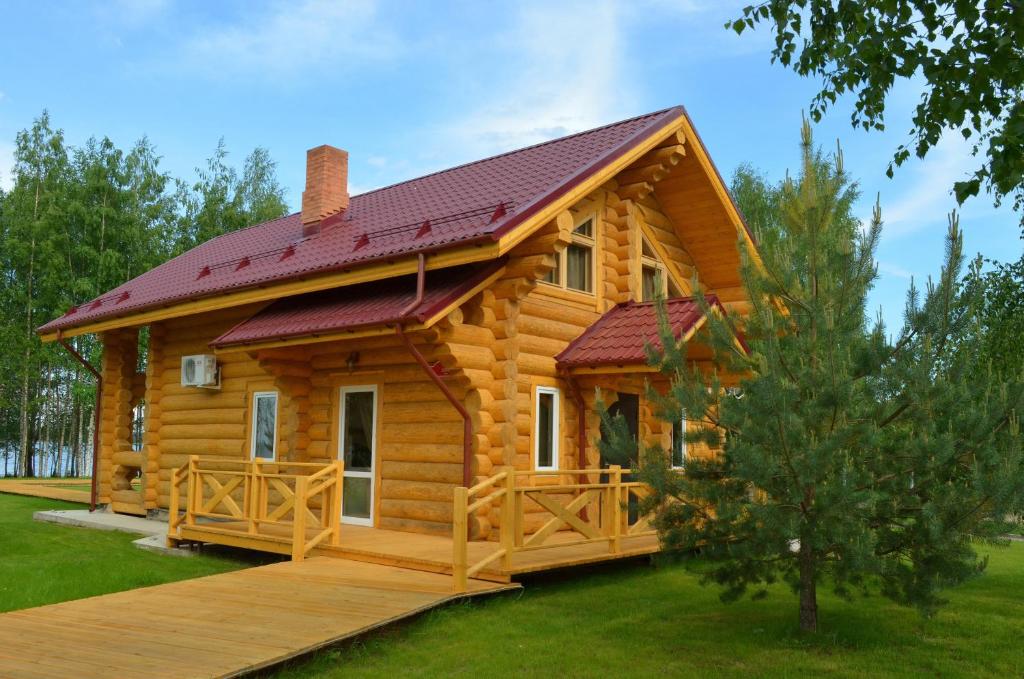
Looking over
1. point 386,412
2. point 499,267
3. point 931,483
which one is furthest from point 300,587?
point 931,483

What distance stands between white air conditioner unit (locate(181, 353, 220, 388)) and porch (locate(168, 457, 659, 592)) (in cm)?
274

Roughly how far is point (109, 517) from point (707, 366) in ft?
35.6

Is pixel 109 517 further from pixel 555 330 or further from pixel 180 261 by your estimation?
pixel 555 330

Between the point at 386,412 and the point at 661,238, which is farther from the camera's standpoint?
the point at 661,238

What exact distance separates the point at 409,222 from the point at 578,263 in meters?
2.51

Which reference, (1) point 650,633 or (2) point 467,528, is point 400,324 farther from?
(1) point 650,633

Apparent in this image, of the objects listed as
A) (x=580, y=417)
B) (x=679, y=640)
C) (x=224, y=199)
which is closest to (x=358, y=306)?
(x=580, y=417)

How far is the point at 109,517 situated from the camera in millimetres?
15602

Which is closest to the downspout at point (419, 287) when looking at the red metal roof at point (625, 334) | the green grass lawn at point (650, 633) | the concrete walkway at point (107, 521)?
the red metal roof at point (625, 334)

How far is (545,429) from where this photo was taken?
11648 millimetres

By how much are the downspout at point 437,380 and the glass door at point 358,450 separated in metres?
1.76

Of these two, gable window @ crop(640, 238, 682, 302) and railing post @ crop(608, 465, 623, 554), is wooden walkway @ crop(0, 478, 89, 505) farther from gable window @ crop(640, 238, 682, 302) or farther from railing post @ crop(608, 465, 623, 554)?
railing post @ crop(608, 465, 623, 554)

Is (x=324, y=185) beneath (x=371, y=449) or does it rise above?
above

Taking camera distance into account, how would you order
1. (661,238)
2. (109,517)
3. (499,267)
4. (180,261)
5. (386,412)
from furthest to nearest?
(180,261)
(109,517)
(661,238)
(386,412)
(499,267)
